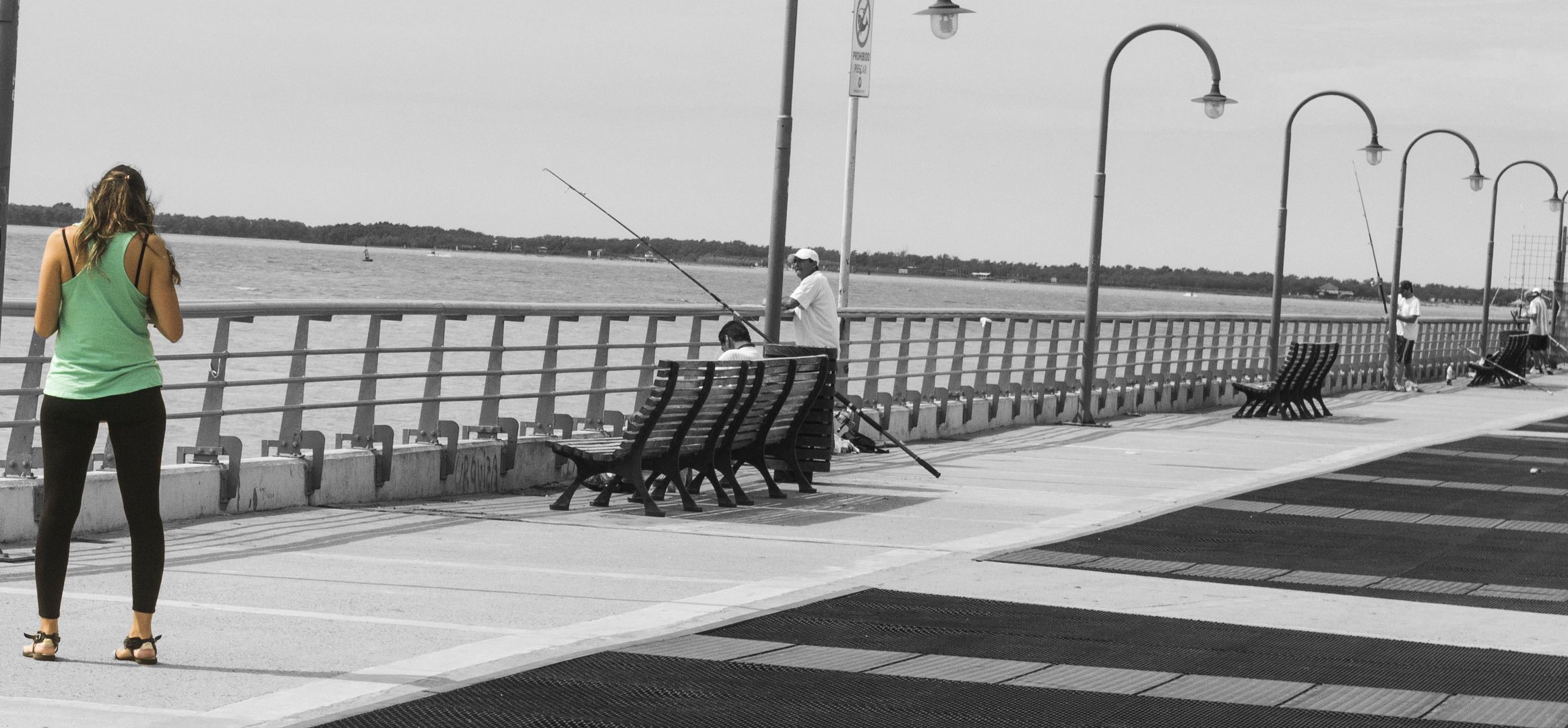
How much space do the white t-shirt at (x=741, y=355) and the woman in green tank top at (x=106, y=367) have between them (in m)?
6.18

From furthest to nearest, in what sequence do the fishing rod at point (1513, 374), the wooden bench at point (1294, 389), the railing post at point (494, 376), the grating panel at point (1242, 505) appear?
the fishing rod at point (1513, 374) < the wooden bench at point (1294, 389) < the railing post at point (494, 376) < the grating panel at point (1242, 505)

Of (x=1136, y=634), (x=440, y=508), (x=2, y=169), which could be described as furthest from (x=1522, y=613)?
(x=2, y=169)

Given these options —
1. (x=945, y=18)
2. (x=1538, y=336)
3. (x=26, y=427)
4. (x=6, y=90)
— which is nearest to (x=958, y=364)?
(x=945, y=18)

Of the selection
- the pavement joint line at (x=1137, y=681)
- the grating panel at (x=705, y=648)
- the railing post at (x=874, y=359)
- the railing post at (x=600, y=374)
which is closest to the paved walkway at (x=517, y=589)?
the grating panel at (x=705, y=648)

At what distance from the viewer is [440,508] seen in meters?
11.1

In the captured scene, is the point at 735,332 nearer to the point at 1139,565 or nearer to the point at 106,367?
the point at 1139,565

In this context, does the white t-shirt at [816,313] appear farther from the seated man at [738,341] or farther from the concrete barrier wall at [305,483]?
the concrete barrier wall at [305,483]

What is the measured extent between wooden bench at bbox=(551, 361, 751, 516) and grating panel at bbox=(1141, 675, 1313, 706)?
4.55 meters

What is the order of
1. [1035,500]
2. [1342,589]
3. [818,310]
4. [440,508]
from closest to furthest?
1. [1342,589]
2. [440,508]
3. [1035,500]
4. [818,310]

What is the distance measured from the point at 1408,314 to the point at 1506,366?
3587 millimetres

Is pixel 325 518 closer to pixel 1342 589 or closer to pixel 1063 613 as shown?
pixel 1063 613

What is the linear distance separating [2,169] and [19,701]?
116 inches

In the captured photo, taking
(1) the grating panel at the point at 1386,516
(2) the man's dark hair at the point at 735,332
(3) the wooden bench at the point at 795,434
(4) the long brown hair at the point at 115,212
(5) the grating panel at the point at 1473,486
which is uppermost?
(4) the long brown hair at the point at 115,212

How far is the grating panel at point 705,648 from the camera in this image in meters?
6.83
